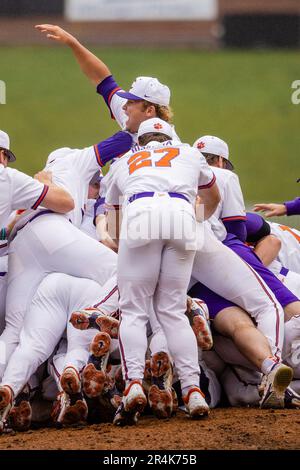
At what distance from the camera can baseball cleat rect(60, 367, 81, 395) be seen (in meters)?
5.47

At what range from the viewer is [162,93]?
23.0 feet

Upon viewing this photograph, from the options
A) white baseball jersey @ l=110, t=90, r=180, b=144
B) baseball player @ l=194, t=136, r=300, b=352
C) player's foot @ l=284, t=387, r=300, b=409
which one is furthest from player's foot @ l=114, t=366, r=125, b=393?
white baseball jersey @ l=110, t=90, r=180, b=144

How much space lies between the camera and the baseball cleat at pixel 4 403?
548 centimetres

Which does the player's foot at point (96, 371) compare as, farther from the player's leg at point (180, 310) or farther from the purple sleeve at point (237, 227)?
the purple sleeve at point (237, 227)

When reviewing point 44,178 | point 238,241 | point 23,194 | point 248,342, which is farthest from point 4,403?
point 238,241

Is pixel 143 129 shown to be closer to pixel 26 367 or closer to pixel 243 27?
pixel 26 367

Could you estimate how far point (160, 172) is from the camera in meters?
5.78

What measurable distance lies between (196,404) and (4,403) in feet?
3.17

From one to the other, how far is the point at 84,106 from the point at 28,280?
2286 centimetres

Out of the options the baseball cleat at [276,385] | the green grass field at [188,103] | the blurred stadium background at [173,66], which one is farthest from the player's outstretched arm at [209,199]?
the blurred stadium background at [173,66]

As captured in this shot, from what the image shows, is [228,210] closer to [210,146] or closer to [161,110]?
[210,146]

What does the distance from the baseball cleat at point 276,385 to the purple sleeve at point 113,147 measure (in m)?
2.19

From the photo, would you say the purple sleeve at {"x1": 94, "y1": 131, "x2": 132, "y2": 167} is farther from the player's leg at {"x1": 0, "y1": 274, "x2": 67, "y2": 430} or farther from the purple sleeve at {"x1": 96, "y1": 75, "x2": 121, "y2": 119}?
the player's leg at {"x1": 0, "y1": 274, "x2": 67, "y2": 430}

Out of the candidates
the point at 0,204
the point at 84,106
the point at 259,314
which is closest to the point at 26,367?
the point at 0,204
